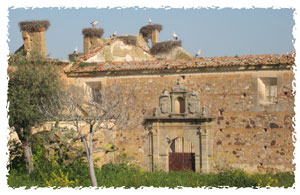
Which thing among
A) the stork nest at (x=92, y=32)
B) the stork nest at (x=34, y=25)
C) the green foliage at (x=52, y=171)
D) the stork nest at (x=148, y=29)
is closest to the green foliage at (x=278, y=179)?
the green foliage at (x=52, y=171)

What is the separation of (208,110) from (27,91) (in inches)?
235

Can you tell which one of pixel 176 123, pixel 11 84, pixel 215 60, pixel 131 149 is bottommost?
pixel 131 149

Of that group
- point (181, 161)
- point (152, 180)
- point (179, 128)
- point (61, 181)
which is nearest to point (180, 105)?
point (179, 128)

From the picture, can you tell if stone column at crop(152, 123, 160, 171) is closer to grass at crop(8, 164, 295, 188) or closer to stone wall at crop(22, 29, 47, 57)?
grass at crop(8, 164, 295, 188)

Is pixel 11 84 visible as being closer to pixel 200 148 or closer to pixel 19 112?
pixel 19 112

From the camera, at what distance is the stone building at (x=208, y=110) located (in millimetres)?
13852

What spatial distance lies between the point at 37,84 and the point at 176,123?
4917mm

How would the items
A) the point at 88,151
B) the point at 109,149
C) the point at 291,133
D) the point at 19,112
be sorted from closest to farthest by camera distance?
the point at 88,151 < the point at 19,112 < the point at 291,133 < the point at 109,149

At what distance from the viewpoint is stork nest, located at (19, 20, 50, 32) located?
1802 cm

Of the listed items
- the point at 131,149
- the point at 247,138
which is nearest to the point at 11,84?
the point at 131,149

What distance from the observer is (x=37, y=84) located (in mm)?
12891

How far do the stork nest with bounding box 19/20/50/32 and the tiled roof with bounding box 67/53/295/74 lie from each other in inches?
126

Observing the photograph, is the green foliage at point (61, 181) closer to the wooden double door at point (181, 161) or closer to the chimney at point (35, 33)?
the wooden double door at point (181, 161)

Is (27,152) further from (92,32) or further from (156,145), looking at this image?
(92,32)
